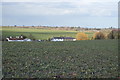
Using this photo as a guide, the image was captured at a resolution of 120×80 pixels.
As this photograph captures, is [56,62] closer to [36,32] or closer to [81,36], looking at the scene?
[36,32]

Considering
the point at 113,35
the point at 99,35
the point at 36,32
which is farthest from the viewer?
the point at 113,35

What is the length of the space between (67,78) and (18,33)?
2.31 m

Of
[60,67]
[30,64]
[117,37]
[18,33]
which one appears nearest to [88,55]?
[60,67]

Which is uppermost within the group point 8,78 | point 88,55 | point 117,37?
point 117,37

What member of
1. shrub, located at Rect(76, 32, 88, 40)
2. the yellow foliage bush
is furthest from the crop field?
the yellow foliage bush

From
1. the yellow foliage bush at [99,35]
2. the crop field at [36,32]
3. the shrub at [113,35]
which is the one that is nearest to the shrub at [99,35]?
the yellow foliage bush at [99,35]

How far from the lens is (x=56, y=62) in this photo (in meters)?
3.77

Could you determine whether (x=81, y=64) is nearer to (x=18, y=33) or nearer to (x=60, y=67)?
(x=60, y=67)

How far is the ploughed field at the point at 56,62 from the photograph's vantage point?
3.31 metres

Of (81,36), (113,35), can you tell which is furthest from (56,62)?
(113,35)

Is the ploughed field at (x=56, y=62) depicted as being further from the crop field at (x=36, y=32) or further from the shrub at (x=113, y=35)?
the shrub at (x=113, y=35)

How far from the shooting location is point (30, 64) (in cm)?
363

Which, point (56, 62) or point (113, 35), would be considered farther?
point (113, 35)

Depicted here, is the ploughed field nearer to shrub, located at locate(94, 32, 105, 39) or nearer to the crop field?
the crop field
